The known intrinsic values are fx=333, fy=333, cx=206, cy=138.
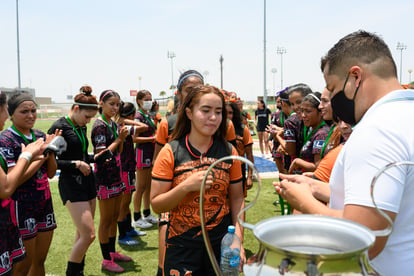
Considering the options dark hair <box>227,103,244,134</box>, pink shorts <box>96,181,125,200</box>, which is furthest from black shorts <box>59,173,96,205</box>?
dark hair <box>227,103,244,134</box>

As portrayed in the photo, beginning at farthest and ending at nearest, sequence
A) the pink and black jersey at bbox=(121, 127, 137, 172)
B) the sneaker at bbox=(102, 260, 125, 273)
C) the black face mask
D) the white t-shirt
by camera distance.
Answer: the pink and black jersey at bbox=(121, 127, 137, 172)
the sneaker at bbox=(102, 260, 125, 273)
the black face mask
the white t-shirt

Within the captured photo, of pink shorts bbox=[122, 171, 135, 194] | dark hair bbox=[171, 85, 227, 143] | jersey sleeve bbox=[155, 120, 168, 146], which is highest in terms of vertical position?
dark hair bbox=[171, 85, 227, 143]

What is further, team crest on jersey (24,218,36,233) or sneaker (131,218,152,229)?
sneaker (131,218,152,229)

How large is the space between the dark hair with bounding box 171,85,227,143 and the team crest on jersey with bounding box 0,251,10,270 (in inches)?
62.1

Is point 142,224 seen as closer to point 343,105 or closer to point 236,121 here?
point 236,121

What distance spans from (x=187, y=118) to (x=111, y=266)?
2.79m

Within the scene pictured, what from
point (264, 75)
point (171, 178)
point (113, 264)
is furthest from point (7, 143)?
point (264, 75)

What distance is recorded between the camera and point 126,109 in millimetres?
6254

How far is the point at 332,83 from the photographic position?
1.56 meters

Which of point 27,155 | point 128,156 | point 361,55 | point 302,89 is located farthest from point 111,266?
point 361,55

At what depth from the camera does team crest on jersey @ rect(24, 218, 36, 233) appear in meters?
3.32

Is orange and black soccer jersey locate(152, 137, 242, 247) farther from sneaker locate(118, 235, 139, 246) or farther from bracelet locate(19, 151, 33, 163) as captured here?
sneaker locate(118, 235, 139, 246)

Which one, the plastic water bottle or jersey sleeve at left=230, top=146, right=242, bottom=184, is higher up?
jersey sleeve at left=230, top=146, right=242, bottom=184

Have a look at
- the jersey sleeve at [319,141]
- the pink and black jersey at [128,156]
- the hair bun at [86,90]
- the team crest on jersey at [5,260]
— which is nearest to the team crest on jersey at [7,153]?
the team crest on jersey at [5,260]
